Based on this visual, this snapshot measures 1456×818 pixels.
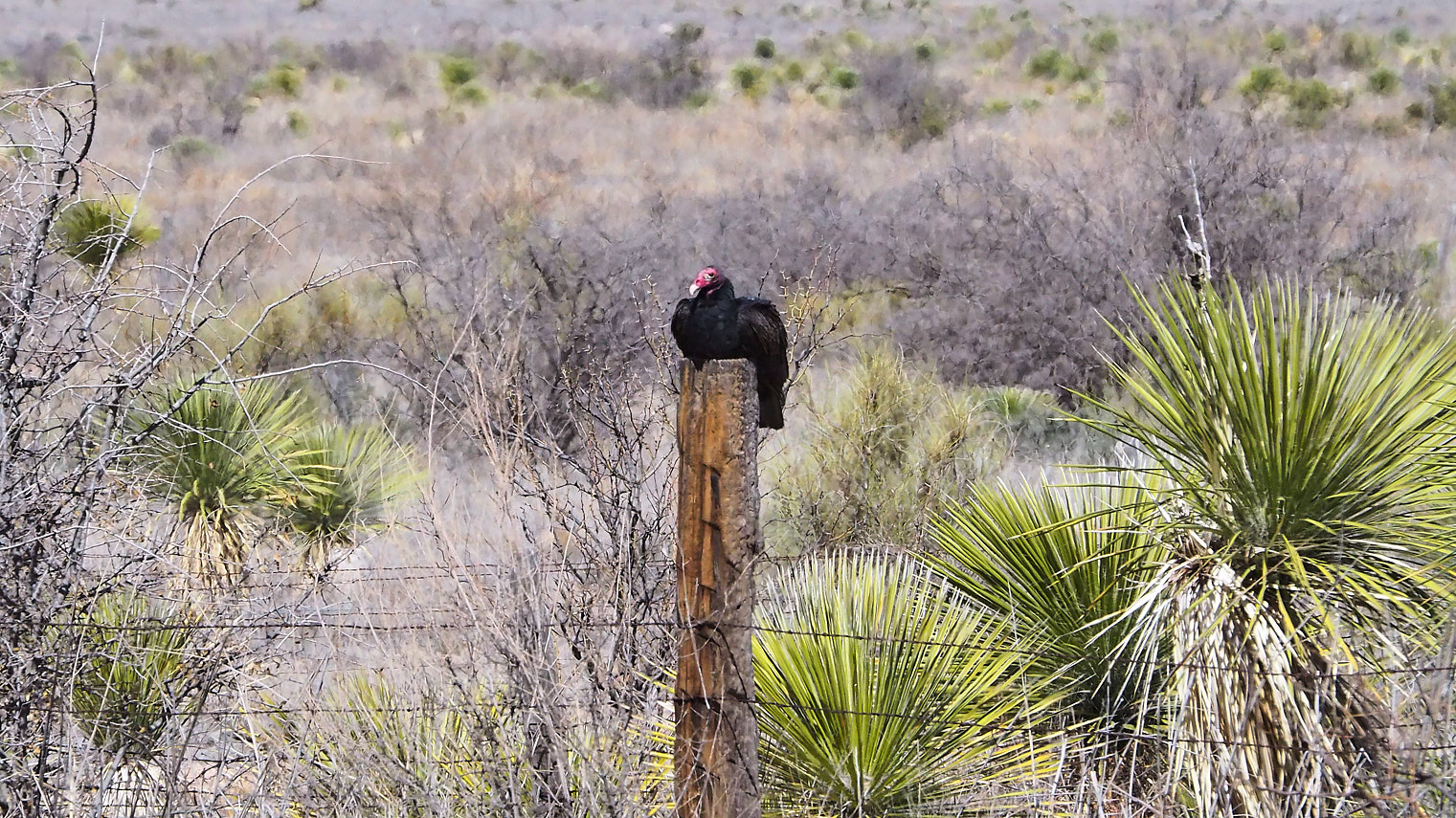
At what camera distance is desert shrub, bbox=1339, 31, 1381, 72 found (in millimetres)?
31047

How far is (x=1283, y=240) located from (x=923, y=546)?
655cm

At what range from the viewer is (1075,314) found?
1215 centimetres

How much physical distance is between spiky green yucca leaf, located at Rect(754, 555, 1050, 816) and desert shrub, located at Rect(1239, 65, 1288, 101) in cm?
2537

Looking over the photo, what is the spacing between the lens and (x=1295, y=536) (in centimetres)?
370

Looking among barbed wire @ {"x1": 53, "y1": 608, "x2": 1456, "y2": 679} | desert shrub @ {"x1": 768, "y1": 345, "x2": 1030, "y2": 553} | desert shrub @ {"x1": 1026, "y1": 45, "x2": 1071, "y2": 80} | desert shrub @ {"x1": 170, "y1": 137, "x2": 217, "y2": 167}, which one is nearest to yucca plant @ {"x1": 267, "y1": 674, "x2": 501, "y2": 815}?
barbed wire @ {"x1": 53, "y1": 608, "x2": 1456, "y2": 679}

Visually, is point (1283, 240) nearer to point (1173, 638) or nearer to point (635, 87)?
point (1173, 638)

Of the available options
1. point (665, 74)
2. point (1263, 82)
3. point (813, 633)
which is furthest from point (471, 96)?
point (813, 633)

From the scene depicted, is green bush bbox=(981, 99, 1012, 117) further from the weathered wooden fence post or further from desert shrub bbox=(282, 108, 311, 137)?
the weathered wooden fence post

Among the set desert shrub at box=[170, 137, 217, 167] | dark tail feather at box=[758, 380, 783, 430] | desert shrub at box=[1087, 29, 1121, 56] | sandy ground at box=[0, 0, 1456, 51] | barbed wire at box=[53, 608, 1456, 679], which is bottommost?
barbed wire at box=[53, 608, 1456, 679]

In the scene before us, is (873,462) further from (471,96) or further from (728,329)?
(471,96)

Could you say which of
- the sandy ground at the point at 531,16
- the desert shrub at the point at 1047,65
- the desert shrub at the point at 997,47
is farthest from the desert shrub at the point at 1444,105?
the sandy ground at the point at 531,16

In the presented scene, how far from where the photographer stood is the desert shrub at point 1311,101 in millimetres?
25369

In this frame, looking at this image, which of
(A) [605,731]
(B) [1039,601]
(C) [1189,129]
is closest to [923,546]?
(B) [1039,601]

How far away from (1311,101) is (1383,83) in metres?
3.06
